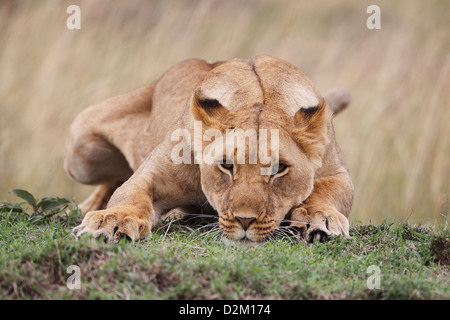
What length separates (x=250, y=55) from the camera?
9414 mm

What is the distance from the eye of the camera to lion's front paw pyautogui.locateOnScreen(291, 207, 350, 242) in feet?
12.9

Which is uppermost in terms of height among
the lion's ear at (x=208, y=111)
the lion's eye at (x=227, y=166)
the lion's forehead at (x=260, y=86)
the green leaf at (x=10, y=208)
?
the lion's forehead at (x=260, y=86)

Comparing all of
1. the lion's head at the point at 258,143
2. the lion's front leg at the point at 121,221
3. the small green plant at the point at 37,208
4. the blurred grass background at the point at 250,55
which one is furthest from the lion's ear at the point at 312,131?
the blurred grass background at the point at 250,55

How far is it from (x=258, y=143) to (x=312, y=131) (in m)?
0.47

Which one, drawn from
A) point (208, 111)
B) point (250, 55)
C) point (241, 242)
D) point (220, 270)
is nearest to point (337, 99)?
point (208, 111)

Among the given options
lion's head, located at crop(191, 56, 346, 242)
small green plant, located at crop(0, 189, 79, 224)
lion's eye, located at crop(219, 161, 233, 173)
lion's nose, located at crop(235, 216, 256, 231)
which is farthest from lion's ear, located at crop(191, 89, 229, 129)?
small green plant, located at crop(0, 189, 79, 224)

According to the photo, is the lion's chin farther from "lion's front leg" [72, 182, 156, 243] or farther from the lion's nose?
"lion's front leg" [72, 182, 156, 243]

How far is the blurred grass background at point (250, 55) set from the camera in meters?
7.76

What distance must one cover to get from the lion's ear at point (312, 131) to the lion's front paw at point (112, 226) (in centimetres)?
107

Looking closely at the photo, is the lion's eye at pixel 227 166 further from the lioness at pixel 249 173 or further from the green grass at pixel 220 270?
the green grass at pixel 220 270

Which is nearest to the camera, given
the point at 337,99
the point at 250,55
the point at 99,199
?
the point at 337,99

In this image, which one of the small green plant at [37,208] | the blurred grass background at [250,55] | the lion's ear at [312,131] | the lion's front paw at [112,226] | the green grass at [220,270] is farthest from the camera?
the blurred grass background at [250,55]

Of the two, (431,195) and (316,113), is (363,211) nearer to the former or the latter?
(431,195)

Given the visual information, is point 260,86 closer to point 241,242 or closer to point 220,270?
point 241,242
